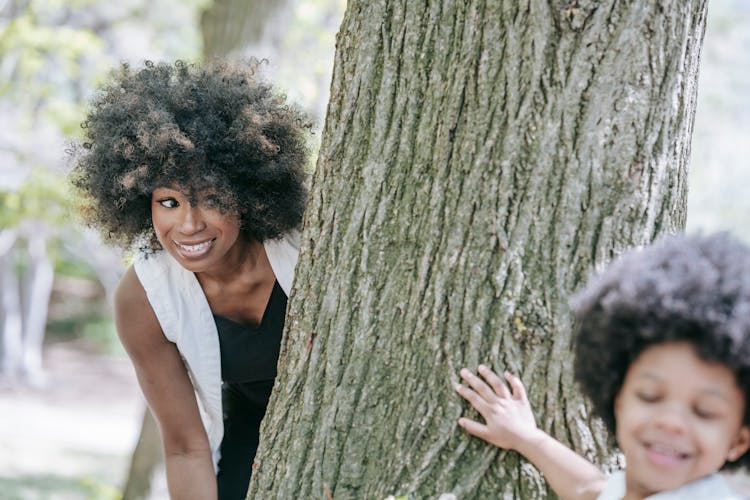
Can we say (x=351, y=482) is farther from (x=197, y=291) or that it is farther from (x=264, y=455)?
(x=197, y=291)

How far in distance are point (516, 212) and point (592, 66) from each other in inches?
14.9

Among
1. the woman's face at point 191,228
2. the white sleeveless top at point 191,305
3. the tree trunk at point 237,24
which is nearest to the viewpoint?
the woman's face at point 191,228

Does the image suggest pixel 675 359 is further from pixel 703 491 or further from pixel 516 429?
pixel 516 429

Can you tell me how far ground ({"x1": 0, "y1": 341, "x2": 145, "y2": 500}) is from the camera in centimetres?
1070

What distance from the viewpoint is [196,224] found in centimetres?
312

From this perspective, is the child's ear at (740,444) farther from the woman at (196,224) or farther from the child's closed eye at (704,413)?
the woman at (196,224)

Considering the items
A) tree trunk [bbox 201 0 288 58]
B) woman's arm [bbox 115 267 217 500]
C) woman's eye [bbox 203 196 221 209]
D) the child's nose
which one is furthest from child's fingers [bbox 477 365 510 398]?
tree trunk [bbox 201 0 288 58]

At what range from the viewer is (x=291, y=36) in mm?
9281

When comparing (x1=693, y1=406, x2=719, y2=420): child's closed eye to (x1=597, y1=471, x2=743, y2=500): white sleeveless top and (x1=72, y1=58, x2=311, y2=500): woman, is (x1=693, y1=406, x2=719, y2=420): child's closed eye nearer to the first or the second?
(x1=597, y1=471, x2=743, y2=500): white sleeveless top

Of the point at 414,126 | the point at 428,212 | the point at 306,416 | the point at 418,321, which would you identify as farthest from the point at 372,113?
the point at 306,416

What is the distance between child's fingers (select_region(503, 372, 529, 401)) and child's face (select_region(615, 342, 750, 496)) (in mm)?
412

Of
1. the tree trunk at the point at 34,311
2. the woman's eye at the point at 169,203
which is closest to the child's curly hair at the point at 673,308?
the woman's eye at the point at 169,203

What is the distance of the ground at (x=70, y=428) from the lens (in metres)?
10.7

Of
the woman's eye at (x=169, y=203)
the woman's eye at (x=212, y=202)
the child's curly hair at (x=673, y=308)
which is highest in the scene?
the woman's eye at (x=212, y=202)
